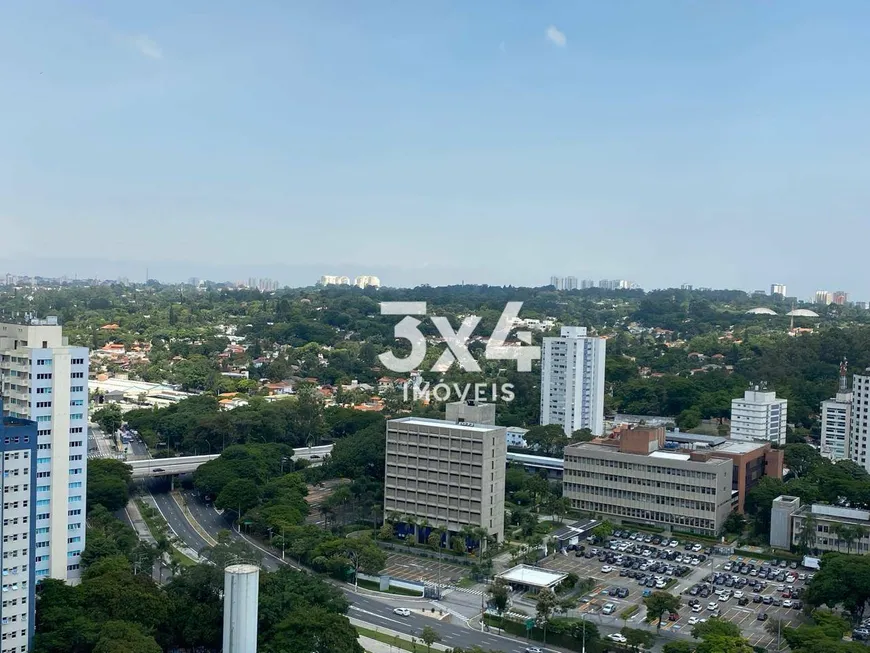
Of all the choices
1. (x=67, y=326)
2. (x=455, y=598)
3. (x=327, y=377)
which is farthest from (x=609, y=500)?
(x=67, y=326)

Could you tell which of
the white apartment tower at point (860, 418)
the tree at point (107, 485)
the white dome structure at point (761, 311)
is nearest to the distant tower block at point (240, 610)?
the tree at point (107, 485)

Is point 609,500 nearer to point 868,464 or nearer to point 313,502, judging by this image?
point 313,502

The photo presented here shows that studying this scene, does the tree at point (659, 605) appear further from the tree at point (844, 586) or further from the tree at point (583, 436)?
the tree at point (583, 436)

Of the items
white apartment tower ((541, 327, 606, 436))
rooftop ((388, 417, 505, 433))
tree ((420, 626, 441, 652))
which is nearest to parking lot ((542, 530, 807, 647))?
rooftop ((388, 417, 505, 433))

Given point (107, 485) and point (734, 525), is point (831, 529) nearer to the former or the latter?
point (734, 525)

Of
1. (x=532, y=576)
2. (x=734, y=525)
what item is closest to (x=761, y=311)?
(x=734, y=525)

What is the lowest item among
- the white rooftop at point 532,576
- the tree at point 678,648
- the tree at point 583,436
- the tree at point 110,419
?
the white rooftop at point 532,576

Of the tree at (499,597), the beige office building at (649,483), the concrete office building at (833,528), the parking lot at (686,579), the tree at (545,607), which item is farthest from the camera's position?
the beige office building at (649,483)

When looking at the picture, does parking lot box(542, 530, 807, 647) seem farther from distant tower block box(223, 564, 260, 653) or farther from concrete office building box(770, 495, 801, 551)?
distant tower block box(223, 564, 260, 653)
